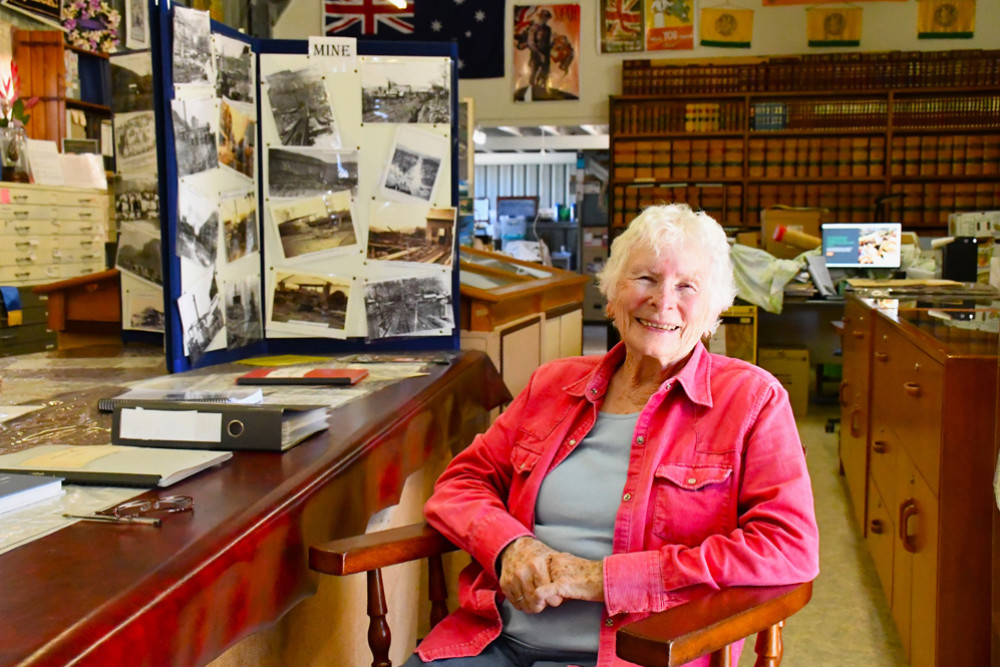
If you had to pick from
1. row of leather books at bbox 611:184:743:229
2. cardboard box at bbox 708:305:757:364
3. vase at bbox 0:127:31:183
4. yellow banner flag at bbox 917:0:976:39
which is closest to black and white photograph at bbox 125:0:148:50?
vase at bbox 0:127:31:183

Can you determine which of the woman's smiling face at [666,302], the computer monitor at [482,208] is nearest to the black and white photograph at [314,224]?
the woman's smiling face at [666,302]

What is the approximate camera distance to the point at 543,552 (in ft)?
4.69

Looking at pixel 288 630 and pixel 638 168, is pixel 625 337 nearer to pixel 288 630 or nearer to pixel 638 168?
pixel 288 630

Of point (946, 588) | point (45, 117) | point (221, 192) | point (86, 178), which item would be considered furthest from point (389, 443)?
point (45, 117)

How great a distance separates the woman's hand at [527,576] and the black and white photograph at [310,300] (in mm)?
1446

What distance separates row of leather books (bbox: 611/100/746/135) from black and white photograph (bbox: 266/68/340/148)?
5.28 m

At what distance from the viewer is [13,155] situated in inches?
209

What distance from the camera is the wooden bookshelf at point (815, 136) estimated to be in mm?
7250

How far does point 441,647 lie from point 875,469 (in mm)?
2008

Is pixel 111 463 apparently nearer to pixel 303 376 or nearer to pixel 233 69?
pixel 303 376

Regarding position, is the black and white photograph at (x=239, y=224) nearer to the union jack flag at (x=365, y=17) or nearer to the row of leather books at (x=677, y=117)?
the row of leather books at (x=677, y=117)

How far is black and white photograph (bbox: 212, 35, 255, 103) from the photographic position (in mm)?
2396

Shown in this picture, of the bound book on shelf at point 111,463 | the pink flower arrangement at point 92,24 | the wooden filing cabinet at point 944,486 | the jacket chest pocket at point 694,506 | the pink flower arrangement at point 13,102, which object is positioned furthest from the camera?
the pink flower arrangement at point 92,24

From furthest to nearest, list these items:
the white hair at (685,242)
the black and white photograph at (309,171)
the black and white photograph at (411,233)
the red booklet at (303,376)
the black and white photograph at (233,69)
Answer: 1. the black and white photograph at (411,233)
2. the black and white photograph at (309,171)
3. the black and white photograph at (233,69)
4. the red booklet at (303,376)
5. the white hair at (685,242)
